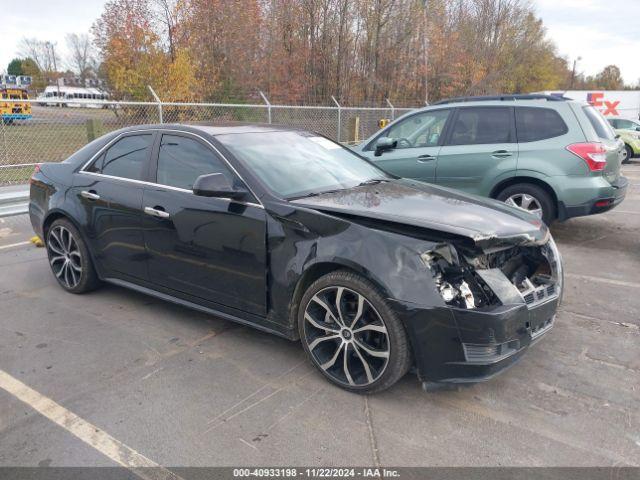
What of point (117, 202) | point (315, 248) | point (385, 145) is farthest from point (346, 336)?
point (385, 145)

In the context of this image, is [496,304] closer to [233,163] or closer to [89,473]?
[233,163]

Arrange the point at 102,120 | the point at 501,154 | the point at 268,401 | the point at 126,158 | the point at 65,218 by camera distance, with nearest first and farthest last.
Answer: the point at 268,401 < the point at 126,158 < the point at 65,218 < the point at 501,154 < the point at 102,120

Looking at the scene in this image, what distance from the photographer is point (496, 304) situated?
9.26 feet

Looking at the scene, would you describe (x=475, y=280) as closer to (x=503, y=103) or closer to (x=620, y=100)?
(x=503, y=103)

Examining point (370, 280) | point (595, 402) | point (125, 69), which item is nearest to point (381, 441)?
point (370, 280)

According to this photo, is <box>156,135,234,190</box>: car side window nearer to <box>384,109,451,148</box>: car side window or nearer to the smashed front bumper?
the smashed front bumper

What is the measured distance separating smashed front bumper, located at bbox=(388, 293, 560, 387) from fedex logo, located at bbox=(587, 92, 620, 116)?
31736 mm

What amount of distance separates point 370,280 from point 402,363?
50 centimetres

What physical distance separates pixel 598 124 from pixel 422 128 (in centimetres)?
218

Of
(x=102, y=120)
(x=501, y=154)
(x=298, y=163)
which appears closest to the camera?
(x=298, y=163)

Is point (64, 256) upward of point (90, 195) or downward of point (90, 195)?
downward

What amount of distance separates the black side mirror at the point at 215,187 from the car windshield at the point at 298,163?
0.69ft

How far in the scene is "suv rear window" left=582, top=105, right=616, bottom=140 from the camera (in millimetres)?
6344

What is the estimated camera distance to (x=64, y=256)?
16.0ft
